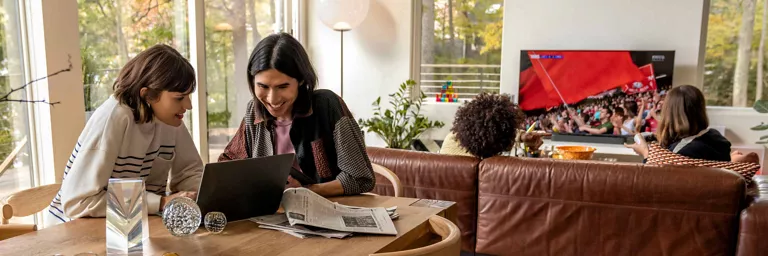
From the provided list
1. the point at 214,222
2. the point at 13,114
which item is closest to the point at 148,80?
the point at 214,222

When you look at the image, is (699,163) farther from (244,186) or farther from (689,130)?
(244,186)

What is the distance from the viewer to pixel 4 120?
2547 millimetres

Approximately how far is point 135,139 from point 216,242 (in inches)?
17.4

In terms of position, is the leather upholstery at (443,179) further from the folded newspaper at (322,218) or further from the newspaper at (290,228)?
the newspaper at (290,228)

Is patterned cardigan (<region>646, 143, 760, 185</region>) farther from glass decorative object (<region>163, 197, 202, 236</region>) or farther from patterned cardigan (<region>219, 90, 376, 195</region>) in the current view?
glass decorative object (<region>163, 197, 202, 236</region>)

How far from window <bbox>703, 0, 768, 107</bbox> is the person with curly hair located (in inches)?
124

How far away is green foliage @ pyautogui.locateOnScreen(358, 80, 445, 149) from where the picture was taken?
16.7 ft

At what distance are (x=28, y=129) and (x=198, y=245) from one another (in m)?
2.00

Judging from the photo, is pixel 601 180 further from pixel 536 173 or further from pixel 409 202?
pixel 409 202

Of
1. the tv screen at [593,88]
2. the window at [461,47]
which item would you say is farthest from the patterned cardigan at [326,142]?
the window at [461,47]

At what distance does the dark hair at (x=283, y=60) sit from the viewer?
1536 mm

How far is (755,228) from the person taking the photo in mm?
2033

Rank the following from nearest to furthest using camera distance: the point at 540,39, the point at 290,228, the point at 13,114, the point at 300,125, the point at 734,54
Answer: the point at 290,228
the point at 300,125
the point at 13,114
the point at 734,54
the point at 540,39

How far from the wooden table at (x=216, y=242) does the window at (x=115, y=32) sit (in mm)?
1963
